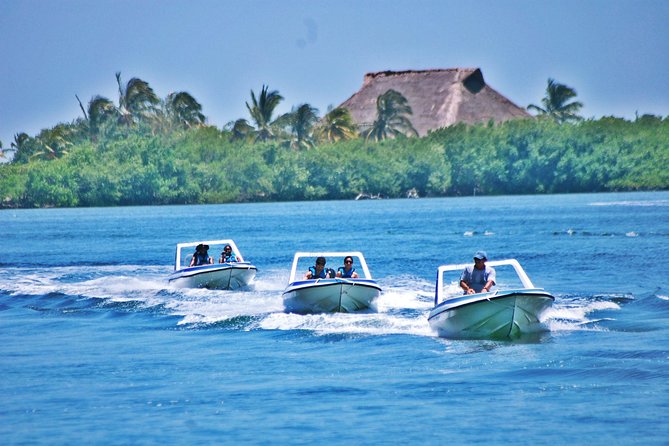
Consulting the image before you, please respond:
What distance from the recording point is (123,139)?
141000 mm

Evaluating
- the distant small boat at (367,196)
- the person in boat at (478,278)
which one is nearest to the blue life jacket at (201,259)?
the person in boat at (478,278)

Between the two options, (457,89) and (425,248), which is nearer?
(425,248)

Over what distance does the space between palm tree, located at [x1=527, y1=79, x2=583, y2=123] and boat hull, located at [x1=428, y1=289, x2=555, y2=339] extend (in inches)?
5336

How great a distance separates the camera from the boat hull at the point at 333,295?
25.7 meters

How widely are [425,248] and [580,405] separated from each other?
35.9m

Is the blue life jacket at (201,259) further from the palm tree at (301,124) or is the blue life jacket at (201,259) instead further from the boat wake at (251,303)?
the palm tree at (301,124)

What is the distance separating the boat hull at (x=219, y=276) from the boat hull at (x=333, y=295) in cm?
545

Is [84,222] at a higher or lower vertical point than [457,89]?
lower

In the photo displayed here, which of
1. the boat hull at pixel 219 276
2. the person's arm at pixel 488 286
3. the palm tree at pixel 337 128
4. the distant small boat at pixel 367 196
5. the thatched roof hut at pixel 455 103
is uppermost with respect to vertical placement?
the thatched roof hut at pixel 455 103

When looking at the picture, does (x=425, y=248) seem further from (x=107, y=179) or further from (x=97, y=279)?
(x=107, y=179)

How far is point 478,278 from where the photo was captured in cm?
2256

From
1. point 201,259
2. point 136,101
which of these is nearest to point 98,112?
point 136,101

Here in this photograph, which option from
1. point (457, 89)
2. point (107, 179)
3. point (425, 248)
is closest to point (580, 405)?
point (425, 248)

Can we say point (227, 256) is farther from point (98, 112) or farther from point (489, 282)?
point (98, 112)
